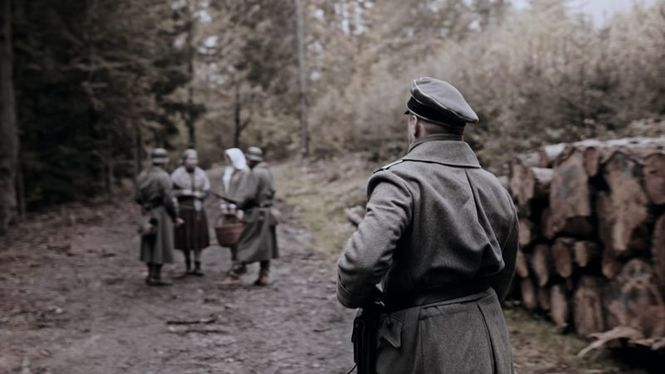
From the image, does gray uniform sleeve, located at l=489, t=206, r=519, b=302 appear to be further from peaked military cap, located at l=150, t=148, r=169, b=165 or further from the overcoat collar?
peaked military cap, located at l=150, t=148, r=169, b=165

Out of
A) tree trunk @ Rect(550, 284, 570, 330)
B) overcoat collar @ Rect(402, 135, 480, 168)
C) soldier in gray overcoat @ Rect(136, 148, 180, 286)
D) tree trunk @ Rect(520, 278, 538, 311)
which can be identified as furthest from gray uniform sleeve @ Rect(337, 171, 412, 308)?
soldier in gray overcoat @ Rect(136, 148, 180, 286)

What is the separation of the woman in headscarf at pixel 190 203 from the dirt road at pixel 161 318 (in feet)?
2.22

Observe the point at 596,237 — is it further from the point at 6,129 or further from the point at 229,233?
the point at 6,129

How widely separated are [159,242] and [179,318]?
2.28 metres

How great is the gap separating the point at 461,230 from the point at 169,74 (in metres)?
25.4

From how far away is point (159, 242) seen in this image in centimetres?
1041

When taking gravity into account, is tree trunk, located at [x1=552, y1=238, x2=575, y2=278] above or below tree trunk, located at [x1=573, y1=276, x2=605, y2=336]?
above

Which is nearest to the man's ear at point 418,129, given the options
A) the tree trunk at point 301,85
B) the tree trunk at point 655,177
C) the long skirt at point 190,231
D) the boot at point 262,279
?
the tree trunk at point 655,177

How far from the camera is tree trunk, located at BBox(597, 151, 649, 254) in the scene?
5.24 metres

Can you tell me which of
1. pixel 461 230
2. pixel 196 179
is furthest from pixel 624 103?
pixel 461 230

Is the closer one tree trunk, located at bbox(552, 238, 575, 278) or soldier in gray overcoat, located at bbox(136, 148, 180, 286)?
tree trunk, located at bbox(552, 238, 575, 278)

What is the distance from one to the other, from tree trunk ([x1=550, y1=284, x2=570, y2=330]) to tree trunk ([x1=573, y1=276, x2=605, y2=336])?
19cm

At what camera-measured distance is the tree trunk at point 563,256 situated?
6.29 m

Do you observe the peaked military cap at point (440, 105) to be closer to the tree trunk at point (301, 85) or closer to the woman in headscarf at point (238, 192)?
the woman in headscarf at point (238, 192)
